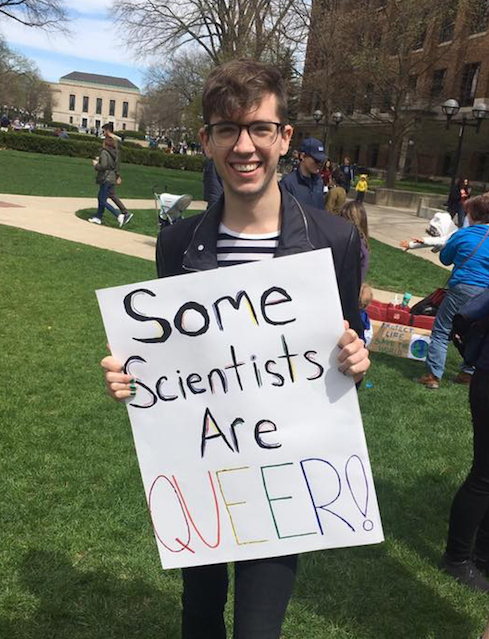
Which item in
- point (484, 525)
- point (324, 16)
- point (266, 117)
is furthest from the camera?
point (324, 16)

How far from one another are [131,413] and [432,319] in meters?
5.33

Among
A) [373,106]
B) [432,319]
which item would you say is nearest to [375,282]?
[432,319]

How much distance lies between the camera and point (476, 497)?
2.85m

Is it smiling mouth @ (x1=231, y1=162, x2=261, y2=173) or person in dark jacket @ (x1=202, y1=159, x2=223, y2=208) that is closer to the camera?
smiling mouth @ (x1=231, y1=162, x2=261, y2=173)

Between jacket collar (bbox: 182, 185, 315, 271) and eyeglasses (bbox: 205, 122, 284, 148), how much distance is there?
0.21m

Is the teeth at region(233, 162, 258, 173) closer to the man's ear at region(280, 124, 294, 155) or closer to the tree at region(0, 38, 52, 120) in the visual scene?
the man's ear at region(280, 124, 294, 155)

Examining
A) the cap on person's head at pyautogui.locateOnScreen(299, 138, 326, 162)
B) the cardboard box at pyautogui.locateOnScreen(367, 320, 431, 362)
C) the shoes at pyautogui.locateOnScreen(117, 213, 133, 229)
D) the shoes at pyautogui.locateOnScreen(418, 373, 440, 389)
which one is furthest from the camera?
the shoes at pyautogui.locateOnScreen(117, 213, 133, 229)

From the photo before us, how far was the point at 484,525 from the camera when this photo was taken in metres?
3.13

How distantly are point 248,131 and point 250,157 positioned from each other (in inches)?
2.9

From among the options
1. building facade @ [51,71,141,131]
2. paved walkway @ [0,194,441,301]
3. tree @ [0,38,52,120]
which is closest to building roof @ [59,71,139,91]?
building facade @ [51,71,141,131]

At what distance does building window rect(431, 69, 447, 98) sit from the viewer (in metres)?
39.5

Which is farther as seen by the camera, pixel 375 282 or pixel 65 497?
pixel 375 282

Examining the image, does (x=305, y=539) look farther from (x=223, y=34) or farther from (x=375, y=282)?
(x=223, y=34)

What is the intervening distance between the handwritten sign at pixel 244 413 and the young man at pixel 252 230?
77 mm
